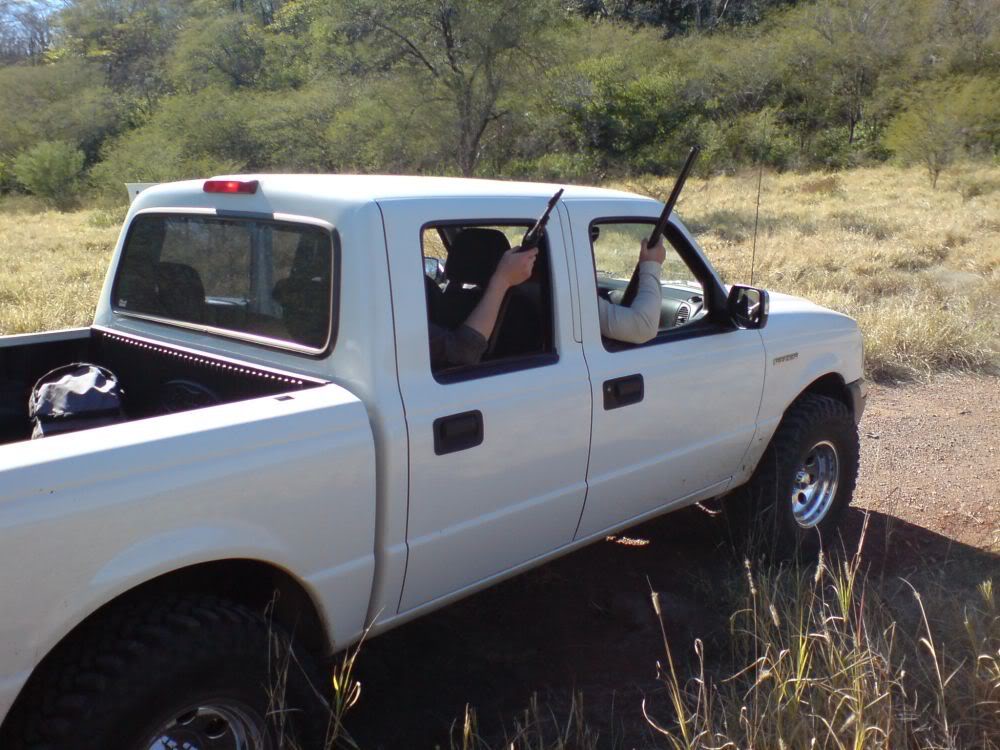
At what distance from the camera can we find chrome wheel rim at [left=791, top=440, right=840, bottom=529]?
4.44 meters

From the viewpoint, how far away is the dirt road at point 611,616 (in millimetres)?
3283

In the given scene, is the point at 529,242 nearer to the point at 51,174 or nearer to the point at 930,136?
the point at 930,136

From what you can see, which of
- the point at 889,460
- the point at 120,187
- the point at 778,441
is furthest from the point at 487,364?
the point at 120,187

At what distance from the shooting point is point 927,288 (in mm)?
10898

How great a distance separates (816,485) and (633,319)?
64.7 inches

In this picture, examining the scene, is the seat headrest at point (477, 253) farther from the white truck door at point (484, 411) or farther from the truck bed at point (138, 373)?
the truck bed at point (138, 373)

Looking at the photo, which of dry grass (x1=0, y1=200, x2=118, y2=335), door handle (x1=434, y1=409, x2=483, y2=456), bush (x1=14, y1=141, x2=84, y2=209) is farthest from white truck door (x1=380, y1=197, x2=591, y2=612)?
bush (x1=14, y1=141, x2=84, y2=209)

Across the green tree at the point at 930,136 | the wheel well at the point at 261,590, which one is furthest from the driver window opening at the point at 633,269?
the green tree at the point at 930,136

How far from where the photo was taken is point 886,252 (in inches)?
528

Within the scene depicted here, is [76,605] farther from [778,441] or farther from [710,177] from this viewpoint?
[710,177]

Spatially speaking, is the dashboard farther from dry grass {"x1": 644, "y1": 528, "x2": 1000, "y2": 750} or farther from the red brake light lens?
the red brake light lens

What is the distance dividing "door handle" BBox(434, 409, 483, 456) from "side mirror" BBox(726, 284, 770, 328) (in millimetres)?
1365

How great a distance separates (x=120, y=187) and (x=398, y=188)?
25.0 meters

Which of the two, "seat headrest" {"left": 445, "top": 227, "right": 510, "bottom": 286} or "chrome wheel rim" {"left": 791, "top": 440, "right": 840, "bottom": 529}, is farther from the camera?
"chrome wheel rim" {"left": 791, "top": 440, "right": 840, "bottom": 529}
